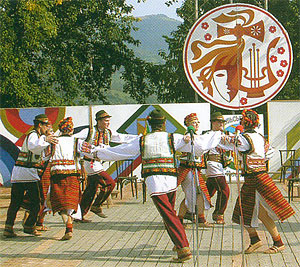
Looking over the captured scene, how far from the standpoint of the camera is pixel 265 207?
7.51 meters

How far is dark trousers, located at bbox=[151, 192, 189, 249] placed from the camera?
7.14 meters

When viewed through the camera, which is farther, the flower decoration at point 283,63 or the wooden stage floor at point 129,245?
the flower decoration at point 283,63

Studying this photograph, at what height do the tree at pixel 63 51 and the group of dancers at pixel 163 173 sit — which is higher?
the tree at pixel 63 51

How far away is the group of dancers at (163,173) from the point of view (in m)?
7.35

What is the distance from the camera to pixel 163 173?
24.1ft

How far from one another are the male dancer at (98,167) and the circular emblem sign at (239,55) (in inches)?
178

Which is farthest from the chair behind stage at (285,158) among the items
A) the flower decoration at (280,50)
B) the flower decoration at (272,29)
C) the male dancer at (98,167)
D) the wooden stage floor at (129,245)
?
the male dancer at (98,167)

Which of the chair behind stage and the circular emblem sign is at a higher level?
the circular emblem sign

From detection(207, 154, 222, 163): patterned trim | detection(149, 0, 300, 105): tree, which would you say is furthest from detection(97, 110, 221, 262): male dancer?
detection(149, 0, 300, 105): tree

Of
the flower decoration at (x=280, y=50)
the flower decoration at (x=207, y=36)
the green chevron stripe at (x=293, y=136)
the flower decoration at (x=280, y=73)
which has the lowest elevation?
the green chevron stripe at (x=293, y=136)

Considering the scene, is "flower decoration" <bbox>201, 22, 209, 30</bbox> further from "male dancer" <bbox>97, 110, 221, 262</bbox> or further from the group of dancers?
"male dancer" <bbox>97, 110, 221, 262</bbox>

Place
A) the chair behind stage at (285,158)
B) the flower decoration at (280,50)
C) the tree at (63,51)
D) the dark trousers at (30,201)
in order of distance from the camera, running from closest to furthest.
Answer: the dark trousers at (30,201)
the chair behind stage at (285,158)
the flower decoration at (280,50)
the tree at (63,51)

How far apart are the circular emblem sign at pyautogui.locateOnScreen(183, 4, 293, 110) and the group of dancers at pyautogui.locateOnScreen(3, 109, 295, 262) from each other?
4773 mm

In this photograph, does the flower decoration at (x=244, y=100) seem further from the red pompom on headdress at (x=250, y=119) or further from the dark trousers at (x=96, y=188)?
the red pompom on headdress at (x=250, y=119)
